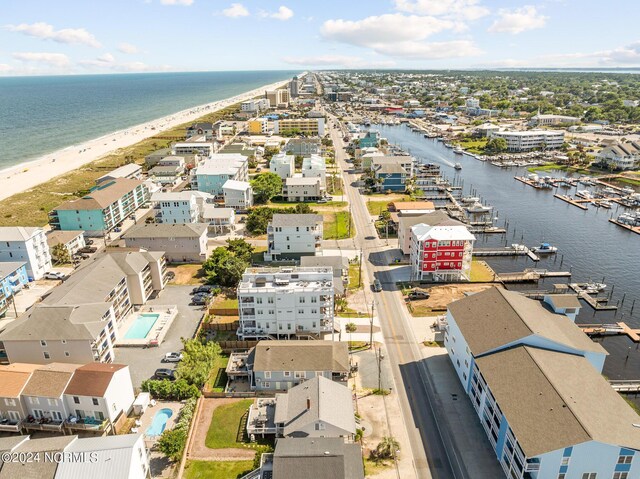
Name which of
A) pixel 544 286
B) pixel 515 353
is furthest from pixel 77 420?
pixel 544 286

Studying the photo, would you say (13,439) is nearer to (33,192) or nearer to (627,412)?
(627,412)

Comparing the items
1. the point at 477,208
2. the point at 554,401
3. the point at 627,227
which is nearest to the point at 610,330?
the point at 554,401

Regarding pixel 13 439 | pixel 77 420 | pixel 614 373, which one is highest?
pixel 13 439

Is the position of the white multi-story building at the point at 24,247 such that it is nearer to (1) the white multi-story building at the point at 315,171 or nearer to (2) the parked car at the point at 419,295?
(2) the parked car at the point at 419,295

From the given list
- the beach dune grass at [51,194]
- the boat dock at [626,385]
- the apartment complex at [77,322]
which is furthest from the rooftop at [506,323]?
the beach dune grass at [51,194]

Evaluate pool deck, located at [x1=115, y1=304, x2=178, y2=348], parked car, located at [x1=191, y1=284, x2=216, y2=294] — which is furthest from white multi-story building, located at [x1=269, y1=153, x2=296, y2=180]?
pool deck, located at [x1=115, y1=304, x2=178, y2=348]
